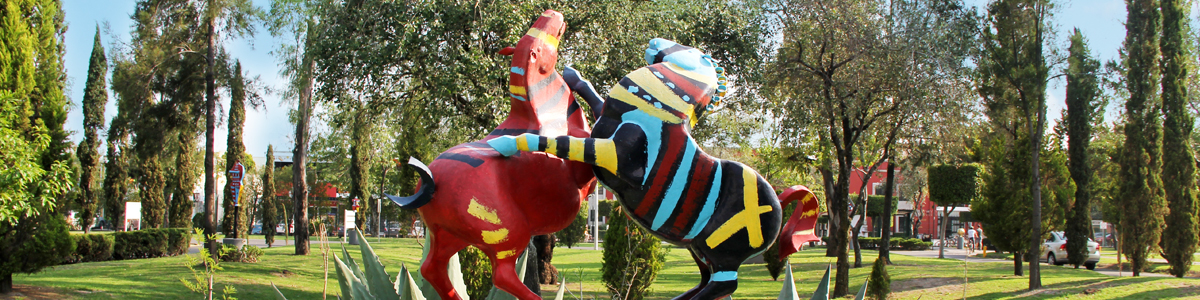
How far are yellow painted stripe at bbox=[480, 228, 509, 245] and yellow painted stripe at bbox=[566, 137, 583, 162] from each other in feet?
1.47

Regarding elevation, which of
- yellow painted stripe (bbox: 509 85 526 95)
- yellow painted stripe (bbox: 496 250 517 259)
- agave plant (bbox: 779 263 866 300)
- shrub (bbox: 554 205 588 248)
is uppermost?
yellow painted stripe (bbox: 509 85 526 95)

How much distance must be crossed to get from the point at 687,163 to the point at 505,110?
8312mm

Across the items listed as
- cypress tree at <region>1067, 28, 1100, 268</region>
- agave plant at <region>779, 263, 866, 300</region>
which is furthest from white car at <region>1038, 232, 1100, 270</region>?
agave plant at <region>779, 263, 866, 300</region>

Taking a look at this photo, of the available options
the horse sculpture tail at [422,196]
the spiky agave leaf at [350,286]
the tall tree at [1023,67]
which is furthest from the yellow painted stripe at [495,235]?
the tall tree at [1023,67]

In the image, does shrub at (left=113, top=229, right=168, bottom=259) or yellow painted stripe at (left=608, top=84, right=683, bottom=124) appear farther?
shrub at (left=113, top=229, right=168, bottom=259)

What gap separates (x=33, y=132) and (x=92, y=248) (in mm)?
9672

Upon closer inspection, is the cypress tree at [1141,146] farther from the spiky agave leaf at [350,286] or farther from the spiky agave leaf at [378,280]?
the spiky agave leaf at [350,286]

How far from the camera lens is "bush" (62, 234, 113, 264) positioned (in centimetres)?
1695

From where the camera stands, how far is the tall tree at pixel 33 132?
8.74 metres

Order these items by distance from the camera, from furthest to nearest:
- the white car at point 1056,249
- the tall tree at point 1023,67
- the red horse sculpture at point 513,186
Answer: the white car at point 1056,249 < the tall tree at point 1023,67 < the red horse sculpture at point 513,186

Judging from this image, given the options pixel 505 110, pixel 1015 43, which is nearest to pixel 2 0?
pixel 505 110

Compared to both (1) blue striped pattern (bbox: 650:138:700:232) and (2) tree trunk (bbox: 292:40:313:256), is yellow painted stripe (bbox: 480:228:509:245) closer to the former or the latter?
(1) blue striped pattern (bbox: 650:138:700:232)

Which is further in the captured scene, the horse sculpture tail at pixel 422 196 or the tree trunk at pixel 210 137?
the tree trunk at pixel 210 137

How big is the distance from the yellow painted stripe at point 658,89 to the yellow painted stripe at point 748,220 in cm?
44
